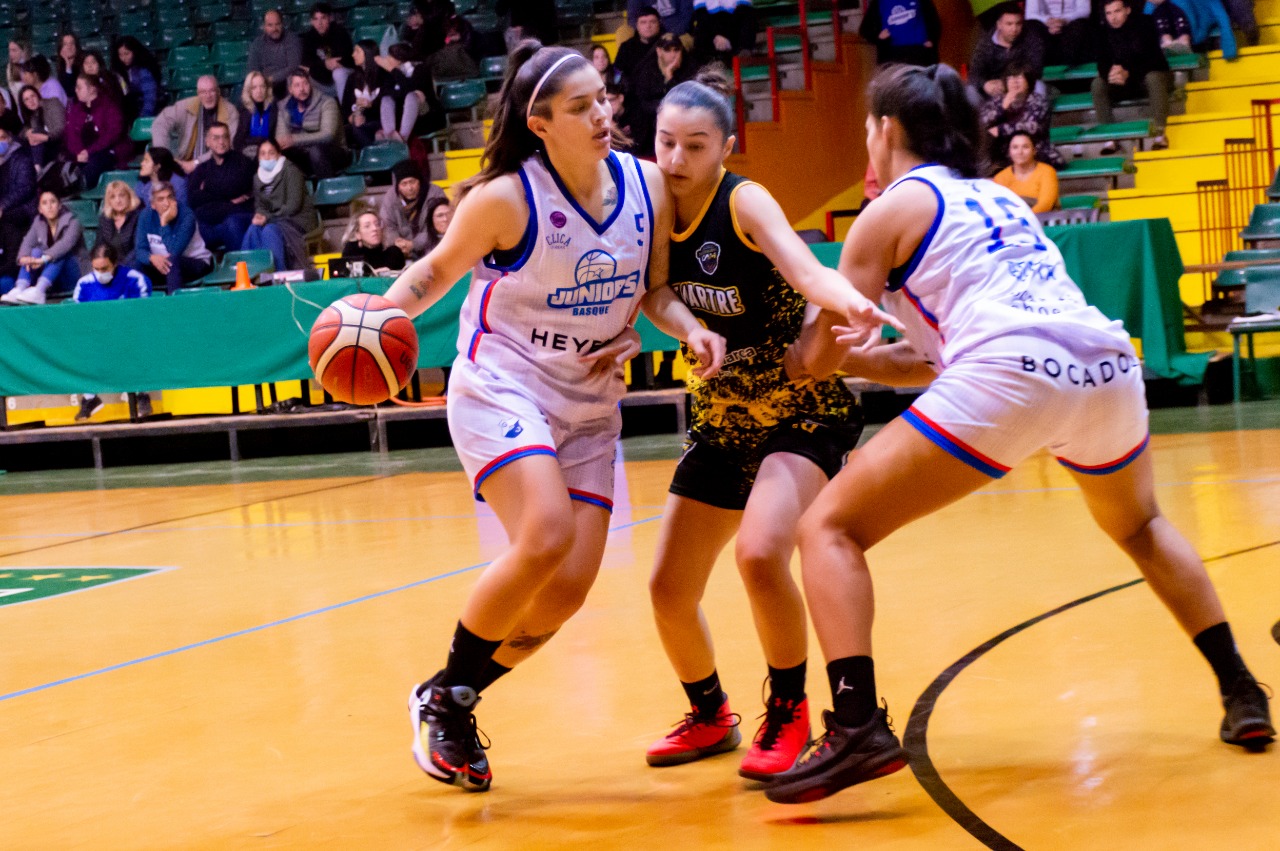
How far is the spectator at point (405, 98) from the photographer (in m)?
15.2

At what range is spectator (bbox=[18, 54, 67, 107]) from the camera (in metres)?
16.9

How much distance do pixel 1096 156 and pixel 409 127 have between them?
22.3ft

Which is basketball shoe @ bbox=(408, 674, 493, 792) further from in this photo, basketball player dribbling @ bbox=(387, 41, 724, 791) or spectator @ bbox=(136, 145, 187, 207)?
spectator @ bbox=(136, 145, 187, 207)

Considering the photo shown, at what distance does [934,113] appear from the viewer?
10.4 feet

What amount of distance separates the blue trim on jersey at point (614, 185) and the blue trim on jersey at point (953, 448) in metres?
0.92

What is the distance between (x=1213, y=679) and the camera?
3812mm

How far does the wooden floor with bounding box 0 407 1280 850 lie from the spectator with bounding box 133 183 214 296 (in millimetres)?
7021

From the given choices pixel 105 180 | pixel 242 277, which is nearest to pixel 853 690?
pixel 242 277

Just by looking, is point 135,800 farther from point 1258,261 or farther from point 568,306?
point 1258,261

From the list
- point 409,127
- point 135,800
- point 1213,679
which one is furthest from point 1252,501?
point 409,127

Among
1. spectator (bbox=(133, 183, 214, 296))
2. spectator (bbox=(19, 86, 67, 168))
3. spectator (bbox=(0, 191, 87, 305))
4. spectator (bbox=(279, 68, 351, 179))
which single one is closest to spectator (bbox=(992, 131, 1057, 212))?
spectator (bbox=(279, 68, 351, 179))

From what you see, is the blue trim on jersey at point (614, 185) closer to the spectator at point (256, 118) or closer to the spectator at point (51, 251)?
the spectator at point (51, 251)

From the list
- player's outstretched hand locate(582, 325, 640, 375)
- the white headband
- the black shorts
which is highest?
the white headband

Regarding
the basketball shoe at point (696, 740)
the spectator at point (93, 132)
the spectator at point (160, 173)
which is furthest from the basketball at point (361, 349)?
the spectator at point (93, 132)
